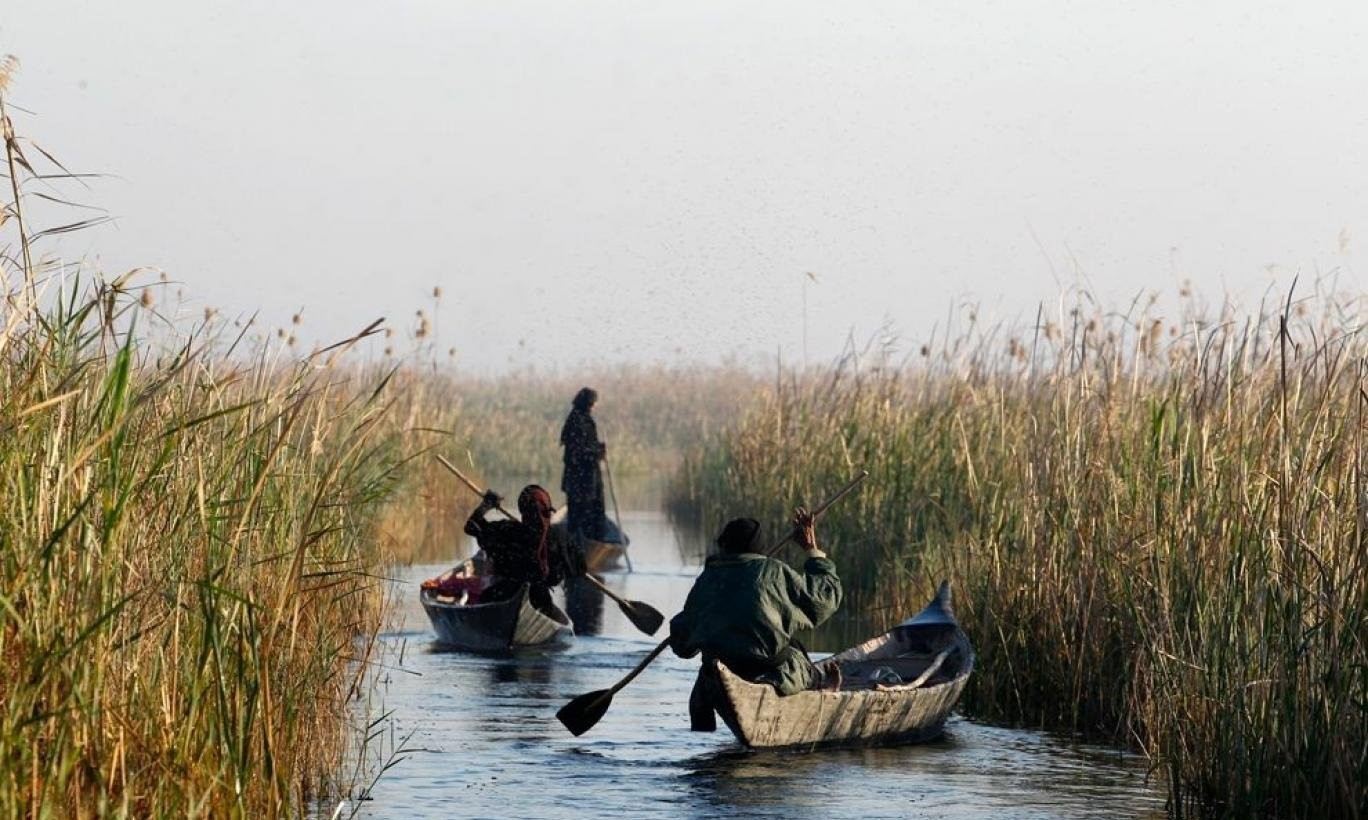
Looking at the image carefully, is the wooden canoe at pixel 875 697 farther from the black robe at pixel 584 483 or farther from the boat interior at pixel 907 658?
the black robe at pixel 584 483

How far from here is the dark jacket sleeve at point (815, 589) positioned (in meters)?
11.1

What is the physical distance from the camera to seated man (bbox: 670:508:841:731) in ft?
36.0

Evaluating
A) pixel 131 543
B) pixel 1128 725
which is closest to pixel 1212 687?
pixel 1128 725

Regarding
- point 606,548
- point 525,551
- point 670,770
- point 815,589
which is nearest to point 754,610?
point 815,589

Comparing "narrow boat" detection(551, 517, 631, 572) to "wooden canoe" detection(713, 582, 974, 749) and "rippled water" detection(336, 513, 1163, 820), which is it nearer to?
"rippled water" detection(336, 513, 1163, 820)

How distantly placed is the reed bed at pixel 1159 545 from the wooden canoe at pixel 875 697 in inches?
12.4

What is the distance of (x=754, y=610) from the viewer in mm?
10945

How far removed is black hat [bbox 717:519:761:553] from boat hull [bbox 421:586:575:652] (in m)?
5.02

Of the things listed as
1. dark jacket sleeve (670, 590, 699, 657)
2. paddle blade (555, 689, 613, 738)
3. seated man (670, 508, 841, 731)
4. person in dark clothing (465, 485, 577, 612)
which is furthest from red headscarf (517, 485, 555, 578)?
seated man (670, 508, 841, 731)

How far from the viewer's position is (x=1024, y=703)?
12.1 meters

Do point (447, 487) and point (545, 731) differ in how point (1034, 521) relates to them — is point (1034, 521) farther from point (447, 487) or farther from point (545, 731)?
point (447, 487)

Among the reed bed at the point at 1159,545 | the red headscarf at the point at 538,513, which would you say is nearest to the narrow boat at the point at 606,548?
the reed bed at the point at 1159,545

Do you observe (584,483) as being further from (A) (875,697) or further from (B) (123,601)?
(B) (123,601)

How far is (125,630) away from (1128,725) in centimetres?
570
